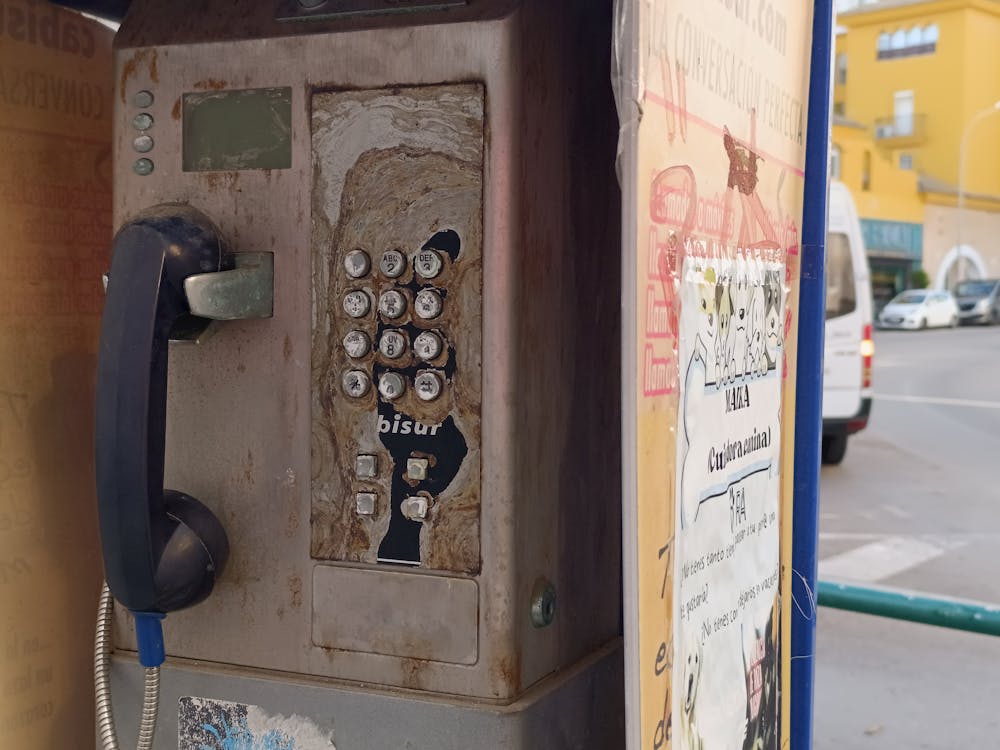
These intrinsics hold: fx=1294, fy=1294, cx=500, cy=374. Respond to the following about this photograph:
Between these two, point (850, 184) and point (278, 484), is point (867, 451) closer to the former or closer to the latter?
point (278, 484)

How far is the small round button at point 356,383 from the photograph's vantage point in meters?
1.07

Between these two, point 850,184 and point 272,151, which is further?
point 850,184

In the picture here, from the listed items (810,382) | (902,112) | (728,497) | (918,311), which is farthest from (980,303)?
(728,497)

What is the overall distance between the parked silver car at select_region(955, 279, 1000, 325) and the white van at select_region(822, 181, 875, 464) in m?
18.0

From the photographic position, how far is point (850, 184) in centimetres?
2644

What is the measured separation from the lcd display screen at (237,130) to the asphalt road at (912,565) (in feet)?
7.73

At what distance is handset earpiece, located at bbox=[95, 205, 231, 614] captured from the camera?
1.05m

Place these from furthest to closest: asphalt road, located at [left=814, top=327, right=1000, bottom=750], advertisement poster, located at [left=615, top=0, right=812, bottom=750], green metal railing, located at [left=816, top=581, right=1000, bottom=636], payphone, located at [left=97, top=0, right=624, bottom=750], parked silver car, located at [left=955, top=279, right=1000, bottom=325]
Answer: parked silver car, located at [left=955, top=279, right=1000, bottom=325] → asphalt road, located at [left=814, top=327, right=1000, bottom=750] → green metal railing, located at [left=816, top=581, right=1000, bottom=636] → payphone, located at [left=97, top=0, right=624, bottom=750] → advertisement poster, located at [left=615, top=0, right=812, bottom=750]

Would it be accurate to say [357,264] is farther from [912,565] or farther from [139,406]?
[912,565]

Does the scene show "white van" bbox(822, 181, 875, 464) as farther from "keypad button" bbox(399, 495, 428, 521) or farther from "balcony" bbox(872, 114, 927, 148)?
"balcony" bbox(872, 114, 927, 148)

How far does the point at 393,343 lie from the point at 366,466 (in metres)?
0.10

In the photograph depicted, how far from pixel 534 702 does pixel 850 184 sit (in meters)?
26.7

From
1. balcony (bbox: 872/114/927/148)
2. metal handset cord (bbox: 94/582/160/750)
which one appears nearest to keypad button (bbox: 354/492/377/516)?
metal handset cord (bbox: 94/582/160/750)

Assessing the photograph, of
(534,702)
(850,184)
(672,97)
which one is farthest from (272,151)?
(850,184)
